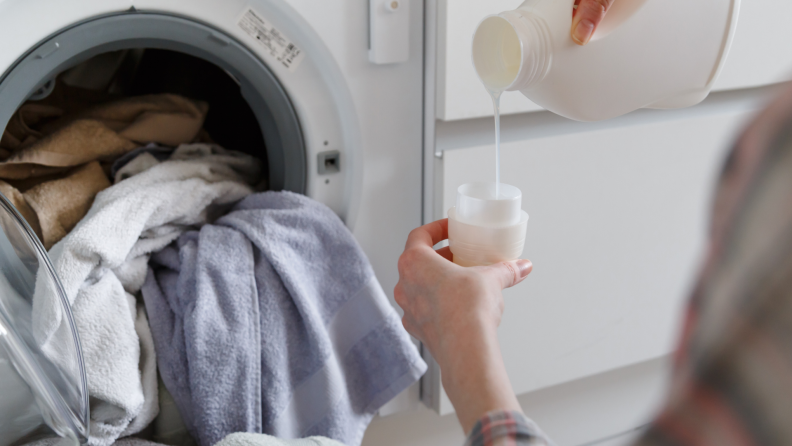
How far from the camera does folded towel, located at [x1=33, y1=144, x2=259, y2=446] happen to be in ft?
1.99

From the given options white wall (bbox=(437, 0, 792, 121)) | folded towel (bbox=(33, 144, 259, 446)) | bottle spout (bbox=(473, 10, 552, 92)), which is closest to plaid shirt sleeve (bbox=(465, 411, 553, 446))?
bottle spout (bbox=(473, 10, 552, 92))

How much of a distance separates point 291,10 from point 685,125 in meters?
0.62

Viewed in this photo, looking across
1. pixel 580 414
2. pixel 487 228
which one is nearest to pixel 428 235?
pixel 487 228

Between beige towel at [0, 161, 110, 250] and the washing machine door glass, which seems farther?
beige towel at [0, 161, 110, 250]

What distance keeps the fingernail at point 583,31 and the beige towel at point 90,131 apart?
61cm

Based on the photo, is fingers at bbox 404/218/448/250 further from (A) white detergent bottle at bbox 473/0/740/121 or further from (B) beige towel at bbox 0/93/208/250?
(B) beige towel at bbox 0/93/208/250

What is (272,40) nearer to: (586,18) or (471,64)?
(471,64)

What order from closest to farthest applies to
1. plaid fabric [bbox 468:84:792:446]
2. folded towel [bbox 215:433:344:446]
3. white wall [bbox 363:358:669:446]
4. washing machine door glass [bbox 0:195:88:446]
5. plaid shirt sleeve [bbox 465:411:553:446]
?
plaid fabric [bbox 468:84:792:446] → plaid shirt sleeve [bbox 465:411:553:446] → washing machine door glass [bbox 0:195:88:446] → folded towel [bbox 215:433:344:446] → white wall [bbox 363:358:669:446]

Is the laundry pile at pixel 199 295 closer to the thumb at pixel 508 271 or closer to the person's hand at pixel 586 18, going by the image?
the thumb at pixel 508 271

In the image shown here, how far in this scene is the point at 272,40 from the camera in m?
0.70

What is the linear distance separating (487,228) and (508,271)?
0.14ft

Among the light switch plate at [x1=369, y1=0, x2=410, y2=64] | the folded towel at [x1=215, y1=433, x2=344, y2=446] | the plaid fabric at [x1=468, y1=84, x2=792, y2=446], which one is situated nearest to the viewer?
the plaid fabric at [x1=468, y1=84, x2=792, y2=446]

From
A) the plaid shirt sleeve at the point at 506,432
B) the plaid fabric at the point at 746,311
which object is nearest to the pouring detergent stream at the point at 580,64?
the plaid shirt sleeve at the point at 506,432

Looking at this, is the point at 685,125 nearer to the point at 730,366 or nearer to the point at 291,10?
the point at 291,10
